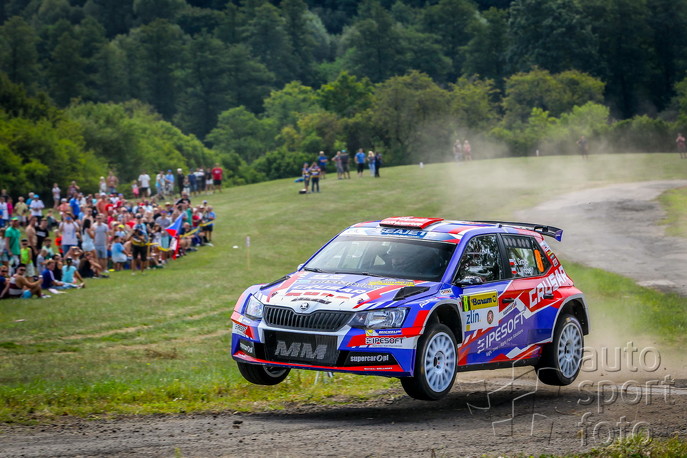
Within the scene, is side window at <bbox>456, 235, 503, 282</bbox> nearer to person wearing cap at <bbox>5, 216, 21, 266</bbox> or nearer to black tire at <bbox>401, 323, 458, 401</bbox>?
black tire at <bbox>401, 323, 458, 401</bbox>

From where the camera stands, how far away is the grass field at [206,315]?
11320 mm

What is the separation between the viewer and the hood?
33.3ft

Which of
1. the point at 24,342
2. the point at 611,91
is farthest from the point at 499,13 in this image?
the point at 24,342

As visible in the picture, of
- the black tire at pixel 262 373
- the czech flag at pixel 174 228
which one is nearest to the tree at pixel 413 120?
the czech flag at pixel 174 228

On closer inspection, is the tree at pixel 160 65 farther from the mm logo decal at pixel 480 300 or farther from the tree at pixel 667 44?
the mm logo decal at pixel 480 300

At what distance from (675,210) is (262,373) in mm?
30952

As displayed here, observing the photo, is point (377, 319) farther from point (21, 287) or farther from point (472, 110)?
point (472, 110)


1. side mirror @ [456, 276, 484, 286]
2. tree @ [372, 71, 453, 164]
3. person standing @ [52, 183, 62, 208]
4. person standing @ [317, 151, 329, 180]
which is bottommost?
side mirror @ [456, 276, 484, 286]

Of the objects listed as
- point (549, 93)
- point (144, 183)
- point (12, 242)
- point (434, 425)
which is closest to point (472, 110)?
point (549, 93)

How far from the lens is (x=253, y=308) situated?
10711 mm

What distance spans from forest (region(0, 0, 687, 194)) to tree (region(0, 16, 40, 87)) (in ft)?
0.65

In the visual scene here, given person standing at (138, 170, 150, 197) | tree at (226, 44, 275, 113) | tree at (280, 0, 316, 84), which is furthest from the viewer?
tree at (280, 0, 316, 84)

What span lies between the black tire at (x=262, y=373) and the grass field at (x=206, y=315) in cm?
21

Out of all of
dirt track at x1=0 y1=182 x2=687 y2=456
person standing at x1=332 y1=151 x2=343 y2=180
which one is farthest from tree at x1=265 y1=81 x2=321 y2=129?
dirt track at x1=0 y1=182 x2=687 y2=456
